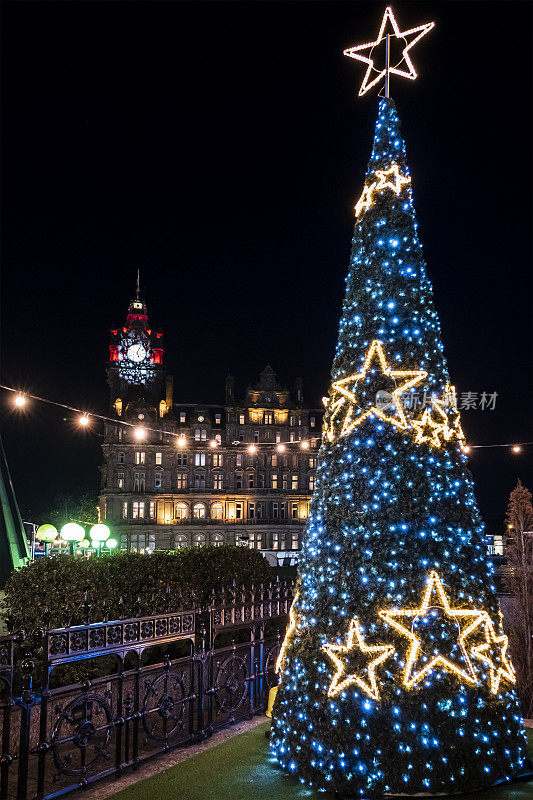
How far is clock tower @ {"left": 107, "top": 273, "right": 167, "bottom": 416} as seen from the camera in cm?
5778

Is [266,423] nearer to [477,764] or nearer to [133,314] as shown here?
[133,314]

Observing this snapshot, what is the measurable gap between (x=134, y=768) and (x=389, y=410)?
4452 mm

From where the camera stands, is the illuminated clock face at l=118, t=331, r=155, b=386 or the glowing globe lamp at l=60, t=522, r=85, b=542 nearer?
the glowing globe lamp at l=60, t=522, r=85, b=542

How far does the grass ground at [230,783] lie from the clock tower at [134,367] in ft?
165

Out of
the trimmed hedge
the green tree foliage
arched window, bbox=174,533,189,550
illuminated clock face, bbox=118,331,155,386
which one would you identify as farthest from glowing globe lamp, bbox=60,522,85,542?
illuminated clock face, bbox=118,331,155,386

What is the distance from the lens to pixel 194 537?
55.3 m

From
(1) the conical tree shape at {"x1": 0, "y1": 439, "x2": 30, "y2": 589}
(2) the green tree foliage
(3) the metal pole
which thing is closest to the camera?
(3) the metal pole

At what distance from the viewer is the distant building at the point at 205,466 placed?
54.7 m

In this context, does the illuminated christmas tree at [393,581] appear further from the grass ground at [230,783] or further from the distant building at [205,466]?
the distant building at [205,466]

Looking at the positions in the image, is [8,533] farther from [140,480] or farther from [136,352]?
[136,352]

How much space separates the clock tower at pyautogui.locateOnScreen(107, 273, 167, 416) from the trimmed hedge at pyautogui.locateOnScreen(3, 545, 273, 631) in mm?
44685

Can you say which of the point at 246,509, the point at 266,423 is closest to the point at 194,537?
the point at 246,509

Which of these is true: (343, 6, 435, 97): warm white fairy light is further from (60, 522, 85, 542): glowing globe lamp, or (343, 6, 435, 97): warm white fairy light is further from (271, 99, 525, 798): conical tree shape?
(60, 522, 85, 542): glowing globe lamp

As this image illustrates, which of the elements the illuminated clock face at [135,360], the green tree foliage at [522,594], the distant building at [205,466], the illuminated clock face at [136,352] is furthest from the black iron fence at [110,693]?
the illuminated clock face at [136,352]
